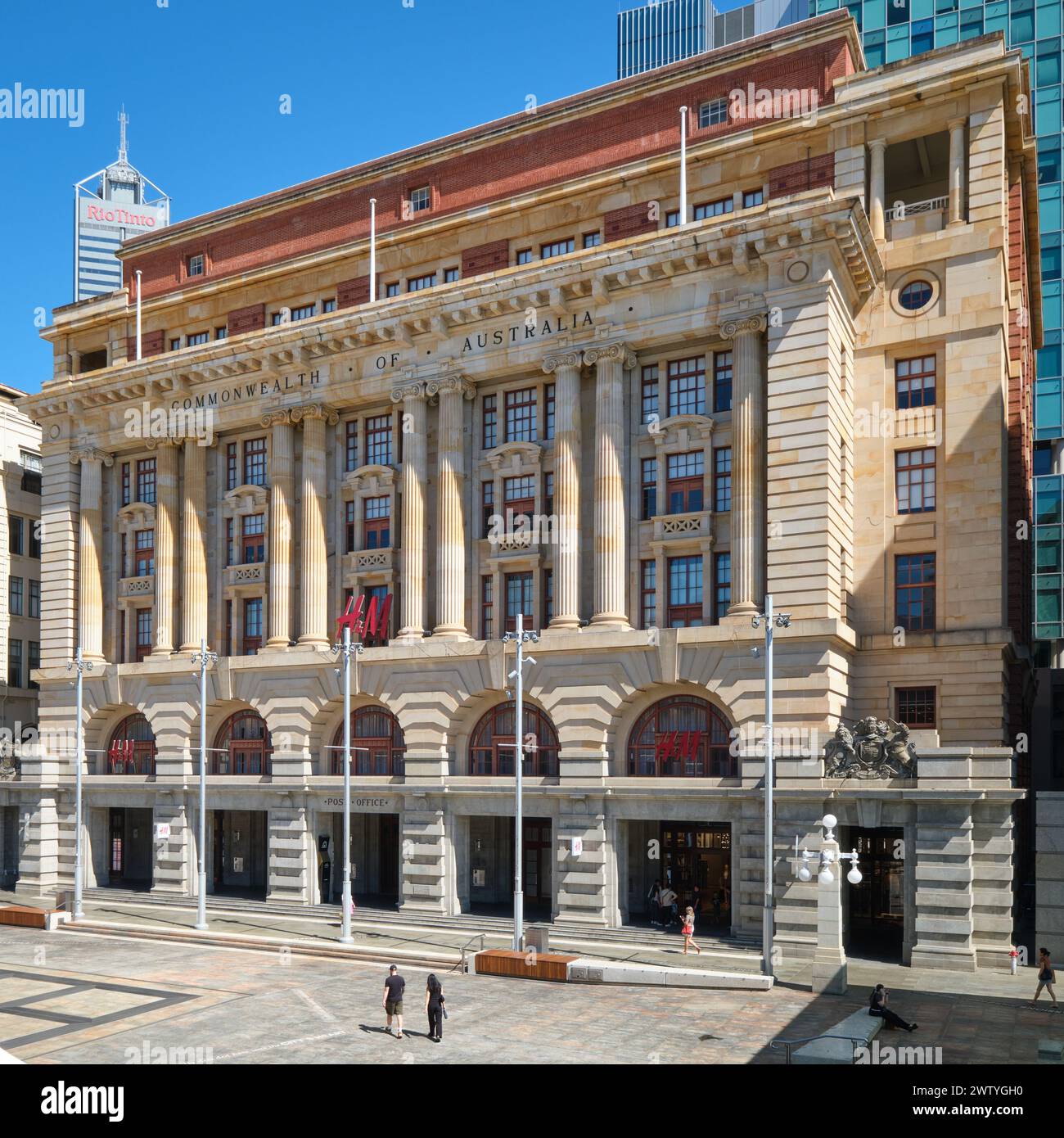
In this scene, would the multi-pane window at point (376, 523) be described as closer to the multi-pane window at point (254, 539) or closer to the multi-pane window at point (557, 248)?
the multi-pane window at point (254, 539)

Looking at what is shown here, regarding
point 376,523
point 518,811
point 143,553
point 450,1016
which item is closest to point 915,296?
point 376,523

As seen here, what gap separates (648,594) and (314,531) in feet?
54.2

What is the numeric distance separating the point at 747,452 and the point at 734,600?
18.5ft

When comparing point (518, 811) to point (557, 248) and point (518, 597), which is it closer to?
point (518, 597)

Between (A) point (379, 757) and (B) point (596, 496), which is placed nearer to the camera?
(B) point (596, 496)

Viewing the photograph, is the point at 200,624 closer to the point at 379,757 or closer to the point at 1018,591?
the point at 379,757

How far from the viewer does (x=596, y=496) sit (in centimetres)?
4891

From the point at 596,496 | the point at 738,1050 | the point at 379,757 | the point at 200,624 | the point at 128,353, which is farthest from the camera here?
the point at 128,353

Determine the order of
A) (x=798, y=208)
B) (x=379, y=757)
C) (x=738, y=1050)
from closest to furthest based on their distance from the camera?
(x=738, y=1050), (x=798, y=208), (x=379, y=757)

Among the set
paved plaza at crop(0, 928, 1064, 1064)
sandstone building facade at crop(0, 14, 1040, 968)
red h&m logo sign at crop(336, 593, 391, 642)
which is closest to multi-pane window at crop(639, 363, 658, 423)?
sandstone building facade at crop(0, 14, 1040, 968)

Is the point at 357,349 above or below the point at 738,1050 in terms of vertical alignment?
above

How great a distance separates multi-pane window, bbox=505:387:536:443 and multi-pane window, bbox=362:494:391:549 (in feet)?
22.0

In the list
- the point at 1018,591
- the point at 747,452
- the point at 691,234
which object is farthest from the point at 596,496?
the point at 1018,591

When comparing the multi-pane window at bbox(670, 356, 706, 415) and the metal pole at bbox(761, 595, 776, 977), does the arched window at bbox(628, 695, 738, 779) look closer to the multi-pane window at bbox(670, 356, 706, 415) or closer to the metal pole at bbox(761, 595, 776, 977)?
the metal pole at bbox(761, 595, 776, 977)
